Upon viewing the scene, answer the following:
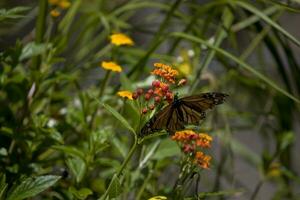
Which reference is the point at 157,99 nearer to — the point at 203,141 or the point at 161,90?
the point at 161,90

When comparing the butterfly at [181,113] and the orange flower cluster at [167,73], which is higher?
the orange flower cluster at [167,73]

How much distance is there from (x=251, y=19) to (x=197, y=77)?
0.75ft

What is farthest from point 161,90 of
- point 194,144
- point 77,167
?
point 77,167

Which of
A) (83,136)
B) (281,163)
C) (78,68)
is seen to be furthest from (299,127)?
(83,136)

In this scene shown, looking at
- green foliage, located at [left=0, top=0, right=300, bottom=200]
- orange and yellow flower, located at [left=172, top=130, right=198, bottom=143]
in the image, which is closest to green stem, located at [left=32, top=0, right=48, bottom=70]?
green foliage, located at [left=0, top=0, right=300, bottom=200]

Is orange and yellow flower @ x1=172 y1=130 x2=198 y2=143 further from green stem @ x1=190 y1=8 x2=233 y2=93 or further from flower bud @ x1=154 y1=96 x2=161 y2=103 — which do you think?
green stem @ x1=190 y1=8 x2=233 y2=93

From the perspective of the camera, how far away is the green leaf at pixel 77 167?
2.52 feet

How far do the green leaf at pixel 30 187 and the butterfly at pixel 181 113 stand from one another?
14 cm

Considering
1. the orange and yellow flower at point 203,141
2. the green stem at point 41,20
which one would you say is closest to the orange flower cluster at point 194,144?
the orange and yellow flower at point 203,141

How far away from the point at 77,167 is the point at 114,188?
0.57ft

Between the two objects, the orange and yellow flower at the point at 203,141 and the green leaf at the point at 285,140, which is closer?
the orange and yellow flower at the point at 203,141

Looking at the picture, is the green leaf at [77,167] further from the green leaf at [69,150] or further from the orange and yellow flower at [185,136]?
the orange and yellow flower at [185,136]

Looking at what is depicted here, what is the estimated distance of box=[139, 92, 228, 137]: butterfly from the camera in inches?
24.1

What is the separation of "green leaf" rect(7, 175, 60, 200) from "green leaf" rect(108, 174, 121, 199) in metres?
0.08
